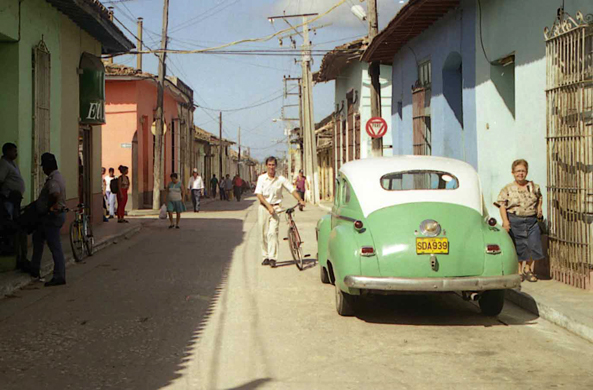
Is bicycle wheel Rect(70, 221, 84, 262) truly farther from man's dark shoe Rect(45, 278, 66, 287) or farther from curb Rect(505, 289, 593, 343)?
curb Rect(505, 289, 593, 343)

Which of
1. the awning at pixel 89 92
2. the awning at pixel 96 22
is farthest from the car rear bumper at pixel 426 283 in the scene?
the awning at pixel 89 92

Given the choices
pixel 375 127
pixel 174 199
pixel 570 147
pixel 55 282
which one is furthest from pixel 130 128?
pixel 570 147

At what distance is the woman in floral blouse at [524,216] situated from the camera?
338 inches

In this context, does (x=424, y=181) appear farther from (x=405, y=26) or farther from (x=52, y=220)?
(x=405, y=26)

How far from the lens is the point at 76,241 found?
1150 cm

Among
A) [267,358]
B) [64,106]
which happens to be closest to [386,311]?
[267,358]

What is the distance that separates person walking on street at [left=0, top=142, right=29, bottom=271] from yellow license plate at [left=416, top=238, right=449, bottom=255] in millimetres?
5678

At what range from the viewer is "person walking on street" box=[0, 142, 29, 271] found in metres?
Answer: 9.47

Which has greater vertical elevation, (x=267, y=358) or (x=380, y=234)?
(x=380, y=234)

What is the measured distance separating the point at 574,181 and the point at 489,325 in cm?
253

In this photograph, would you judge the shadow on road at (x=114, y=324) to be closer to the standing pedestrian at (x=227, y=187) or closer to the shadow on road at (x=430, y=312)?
the shadow on road at (x=430, y=312)

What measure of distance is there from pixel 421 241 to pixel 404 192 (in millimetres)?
726

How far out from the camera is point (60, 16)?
47.3ft

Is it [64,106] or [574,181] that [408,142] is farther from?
[574,181]
